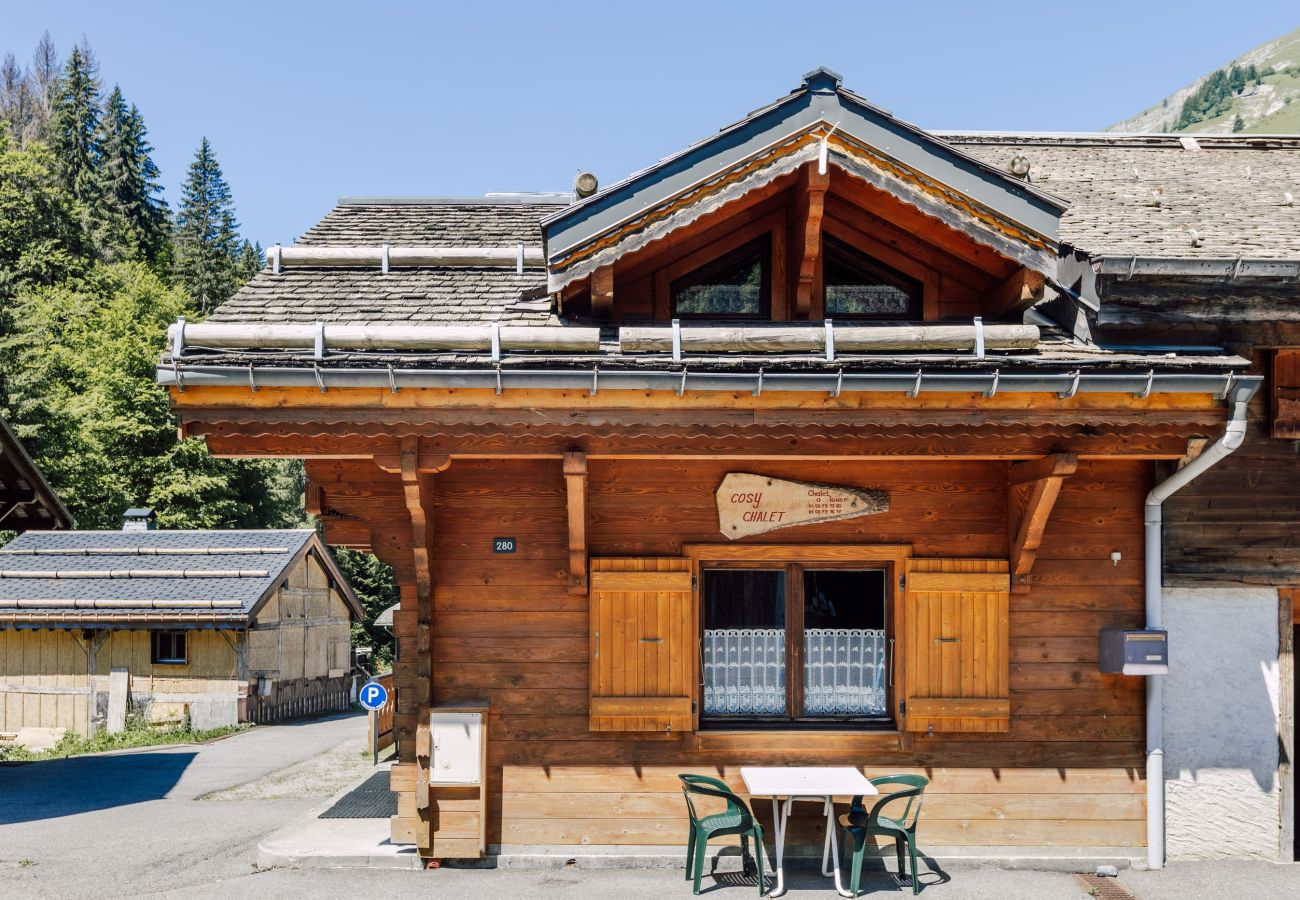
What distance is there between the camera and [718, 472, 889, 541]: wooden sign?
307 inches

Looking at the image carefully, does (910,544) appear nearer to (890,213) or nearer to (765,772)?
(765,772)

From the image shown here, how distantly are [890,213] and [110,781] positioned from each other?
12.3 meters

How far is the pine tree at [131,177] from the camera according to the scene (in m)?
48.0

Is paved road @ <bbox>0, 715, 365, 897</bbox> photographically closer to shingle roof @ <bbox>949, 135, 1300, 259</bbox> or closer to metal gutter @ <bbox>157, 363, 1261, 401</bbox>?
metal gutter @ <bbox>157, 363, 1261, 401</bbox>

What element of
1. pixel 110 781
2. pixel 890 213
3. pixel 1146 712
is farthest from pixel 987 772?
pixel 110 781

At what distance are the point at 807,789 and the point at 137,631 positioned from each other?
17.8 meters

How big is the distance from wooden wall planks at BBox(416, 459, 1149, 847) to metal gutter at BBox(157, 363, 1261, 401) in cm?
126

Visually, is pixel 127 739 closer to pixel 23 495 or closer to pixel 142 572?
pixel 142 572

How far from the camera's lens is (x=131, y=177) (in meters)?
49.7

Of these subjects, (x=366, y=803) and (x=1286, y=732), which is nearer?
(x=1286, y=732)

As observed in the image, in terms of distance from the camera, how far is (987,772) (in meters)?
7.71

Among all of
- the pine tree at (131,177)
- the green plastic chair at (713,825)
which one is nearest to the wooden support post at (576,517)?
the green plastic chair at (713,825)

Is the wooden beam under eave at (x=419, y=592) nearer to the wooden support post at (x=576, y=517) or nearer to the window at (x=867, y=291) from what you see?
the wooden support post at (x=576, y=517)

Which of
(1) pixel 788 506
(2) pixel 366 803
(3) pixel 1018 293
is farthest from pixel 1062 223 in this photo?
(2) pixel 366 803
